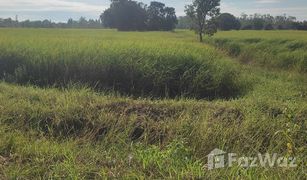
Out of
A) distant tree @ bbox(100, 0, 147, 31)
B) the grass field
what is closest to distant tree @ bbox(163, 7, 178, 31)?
distant tree @ bbox(100, 0, 147, 31)

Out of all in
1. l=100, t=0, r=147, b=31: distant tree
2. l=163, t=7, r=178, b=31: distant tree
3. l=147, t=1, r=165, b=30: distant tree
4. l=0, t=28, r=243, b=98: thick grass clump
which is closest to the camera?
l=0, t=28, r=243, b=98: thick grass clump

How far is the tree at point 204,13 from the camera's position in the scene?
27.3m

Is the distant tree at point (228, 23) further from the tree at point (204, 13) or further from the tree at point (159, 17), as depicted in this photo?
the tree at point (204, 13)

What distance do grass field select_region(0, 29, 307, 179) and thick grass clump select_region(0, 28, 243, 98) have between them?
3 cm

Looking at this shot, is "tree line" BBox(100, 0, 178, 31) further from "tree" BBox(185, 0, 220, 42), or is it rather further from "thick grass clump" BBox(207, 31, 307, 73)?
"thick grass clump" BBox(207, 31, 307, 73)

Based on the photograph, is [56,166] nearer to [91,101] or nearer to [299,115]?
[91,101]

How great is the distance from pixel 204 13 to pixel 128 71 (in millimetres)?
19464

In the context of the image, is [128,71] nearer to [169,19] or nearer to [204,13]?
[204,13]

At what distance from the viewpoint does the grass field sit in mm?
3719

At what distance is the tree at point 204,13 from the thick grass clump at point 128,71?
58.3 feet

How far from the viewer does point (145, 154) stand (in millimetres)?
3969

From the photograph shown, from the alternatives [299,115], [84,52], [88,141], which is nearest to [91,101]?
[88,141]

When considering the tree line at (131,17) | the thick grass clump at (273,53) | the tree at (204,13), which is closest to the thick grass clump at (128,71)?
the thick grass clump at (273,53)

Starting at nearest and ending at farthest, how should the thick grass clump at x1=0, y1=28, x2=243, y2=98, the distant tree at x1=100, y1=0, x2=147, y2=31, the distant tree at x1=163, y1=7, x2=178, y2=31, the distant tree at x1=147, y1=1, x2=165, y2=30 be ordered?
the thick grass clump at x1=0, y1=28, x2=243, y2=98 < the distant tree at x1=100, y1=0, x2=147, y2=31 < the distant tree at x1=147, y1=1, x2=165, y2=30 < the distant tree at x1=163, y1=7, x2=178, y2=31
